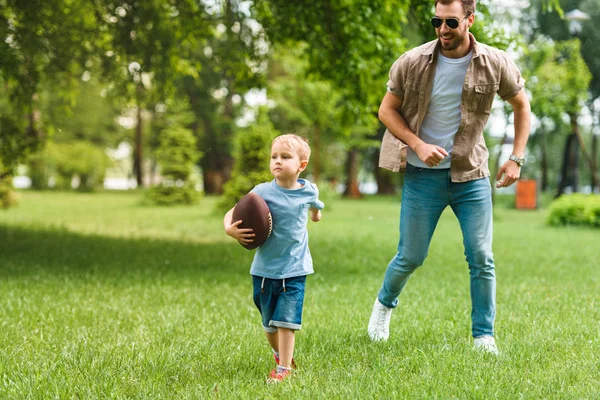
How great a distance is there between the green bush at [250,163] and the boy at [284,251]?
17.6 metres

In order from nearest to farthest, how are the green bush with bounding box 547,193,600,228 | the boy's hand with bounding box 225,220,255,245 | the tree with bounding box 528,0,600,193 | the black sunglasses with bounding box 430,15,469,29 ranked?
the boy's hand with bounding box 225,220,255,245 < the black sunglasses with bounding box 430,15,469,29 < the green bush with bounding box 547,193,600,228 < the tree with bounding box 528,0,600,193

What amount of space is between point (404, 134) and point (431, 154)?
336 mm

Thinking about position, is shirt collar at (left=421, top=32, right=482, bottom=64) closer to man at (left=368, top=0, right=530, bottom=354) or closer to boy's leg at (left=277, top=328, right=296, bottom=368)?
man at (left=368, top=0, right=530, bottom=354)

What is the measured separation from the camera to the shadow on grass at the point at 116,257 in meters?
9.09

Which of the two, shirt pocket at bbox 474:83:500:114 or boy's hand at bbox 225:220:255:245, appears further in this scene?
shirt pocket at bbox 474:83:500:114

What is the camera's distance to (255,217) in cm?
395

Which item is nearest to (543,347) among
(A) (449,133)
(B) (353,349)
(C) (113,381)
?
(B) (353,349)

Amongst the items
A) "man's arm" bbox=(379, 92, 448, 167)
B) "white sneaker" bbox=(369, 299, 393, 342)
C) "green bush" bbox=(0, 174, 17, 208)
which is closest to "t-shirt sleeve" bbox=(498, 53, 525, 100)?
"man's arm" bbox=(379, 92, 448, 167)

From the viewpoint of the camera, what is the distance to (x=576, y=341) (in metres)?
5.15

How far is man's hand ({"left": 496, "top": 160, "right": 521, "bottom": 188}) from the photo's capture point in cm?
457

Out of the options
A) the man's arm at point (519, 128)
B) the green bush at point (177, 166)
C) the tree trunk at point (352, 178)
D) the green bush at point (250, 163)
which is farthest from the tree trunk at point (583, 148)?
the man's arm at point (519, 128)

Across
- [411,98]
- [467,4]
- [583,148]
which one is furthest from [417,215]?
[583,148]

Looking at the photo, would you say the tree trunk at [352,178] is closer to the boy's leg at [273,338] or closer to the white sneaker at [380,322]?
the white sneaker at [380,322]

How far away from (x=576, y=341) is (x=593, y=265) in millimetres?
5922
